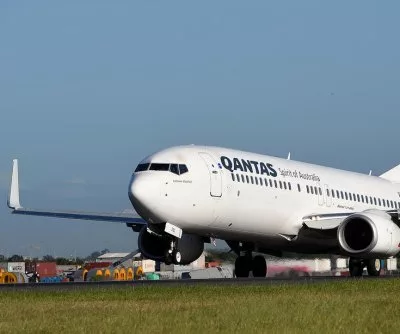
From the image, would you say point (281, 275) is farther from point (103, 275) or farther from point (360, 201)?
point (103, 275)

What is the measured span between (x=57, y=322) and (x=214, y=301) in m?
4.90

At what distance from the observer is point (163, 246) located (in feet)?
127

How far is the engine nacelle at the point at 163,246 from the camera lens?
125 ft

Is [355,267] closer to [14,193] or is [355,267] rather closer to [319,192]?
[319,192]

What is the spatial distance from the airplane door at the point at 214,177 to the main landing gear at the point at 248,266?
7024 millimetres

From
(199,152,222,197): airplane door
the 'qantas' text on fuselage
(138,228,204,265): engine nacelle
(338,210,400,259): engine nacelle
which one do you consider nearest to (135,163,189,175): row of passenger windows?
(199,152,222,197): airplane door

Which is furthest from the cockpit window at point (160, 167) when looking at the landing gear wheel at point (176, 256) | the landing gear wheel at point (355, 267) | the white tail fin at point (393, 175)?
the white tail fin at point (393, 175)

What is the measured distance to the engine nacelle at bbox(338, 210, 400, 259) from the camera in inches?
1453

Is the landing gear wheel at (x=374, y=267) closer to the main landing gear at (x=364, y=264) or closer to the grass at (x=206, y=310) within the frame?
the main landing gear at (x=364, y=264)

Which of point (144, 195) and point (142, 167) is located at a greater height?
point (142, 167)

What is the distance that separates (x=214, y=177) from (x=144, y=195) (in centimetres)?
276

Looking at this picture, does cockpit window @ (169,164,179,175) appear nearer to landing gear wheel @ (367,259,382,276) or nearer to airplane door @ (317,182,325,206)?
airplane door @ (317,182,325,206)

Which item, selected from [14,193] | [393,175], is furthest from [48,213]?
[393,175]

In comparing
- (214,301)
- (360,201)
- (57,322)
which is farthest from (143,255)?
(57,322)
